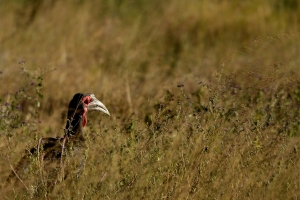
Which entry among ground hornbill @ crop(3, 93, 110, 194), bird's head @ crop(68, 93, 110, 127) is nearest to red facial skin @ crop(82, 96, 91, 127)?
bird's head @ crop(68, 93, 110, 127)

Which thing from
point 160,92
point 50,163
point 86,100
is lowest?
point 160,92

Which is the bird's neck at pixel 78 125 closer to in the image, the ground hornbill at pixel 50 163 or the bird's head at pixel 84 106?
the bird's head at pixel 84 106

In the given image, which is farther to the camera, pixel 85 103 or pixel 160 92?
pixel 160 92

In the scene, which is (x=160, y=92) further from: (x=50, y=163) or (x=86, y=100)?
(x=50, y=163)

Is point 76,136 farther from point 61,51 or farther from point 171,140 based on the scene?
point 61,51

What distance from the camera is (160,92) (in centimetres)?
791

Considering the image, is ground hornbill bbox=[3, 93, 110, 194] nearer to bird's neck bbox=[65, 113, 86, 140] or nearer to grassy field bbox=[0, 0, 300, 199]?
grassy field bbox=[0, 0, 300, 199]

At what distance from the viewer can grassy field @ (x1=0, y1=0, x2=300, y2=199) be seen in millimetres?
4934

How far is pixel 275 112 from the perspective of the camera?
638cm

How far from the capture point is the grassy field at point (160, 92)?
4934mm

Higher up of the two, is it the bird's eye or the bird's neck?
the bird's eye

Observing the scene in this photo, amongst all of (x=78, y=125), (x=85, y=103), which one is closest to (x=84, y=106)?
(x=85, y=103)

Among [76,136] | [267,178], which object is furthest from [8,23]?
[267,178]

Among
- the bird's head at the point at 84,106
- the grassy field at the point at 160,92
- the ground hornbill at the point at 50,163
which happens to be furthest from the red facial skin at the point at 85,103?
the ground hornbill at the point at 50,163
